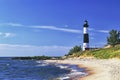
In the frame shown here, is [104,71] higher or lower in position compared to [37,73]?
higher

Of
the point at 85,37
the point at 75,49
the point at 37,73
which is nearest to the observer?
the point at 37,73

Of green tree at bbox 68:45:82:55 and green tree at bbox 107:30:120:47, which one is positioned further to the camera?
green tree at bbox 68:45:82:55

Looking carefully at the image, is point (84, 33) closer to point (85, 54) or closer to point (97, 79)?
point (85, 54)

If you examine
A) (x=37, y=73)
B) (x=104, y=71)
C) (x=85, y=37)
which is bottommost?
(x=37, y=73)

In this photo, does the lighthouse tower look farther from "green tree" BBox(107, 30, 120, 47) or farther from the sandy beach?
the sandy beach

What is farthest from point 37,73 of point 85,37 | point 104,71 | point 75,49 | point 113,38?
point 75,49

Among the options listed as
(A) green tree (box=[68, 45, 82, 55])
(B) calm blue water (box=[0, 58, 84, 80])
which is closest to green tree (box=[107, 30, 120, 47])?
(A) green tree (box=[68, 45, 82, 55])

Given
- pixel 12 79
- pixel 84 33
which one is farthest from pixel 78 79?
pixel 84 33

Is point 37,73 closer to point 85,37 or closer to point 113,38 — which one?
point 85,37

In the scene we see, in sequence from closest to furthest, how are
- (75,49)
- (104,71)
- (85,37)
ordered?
(104,71) → (85,37) → (75,49)

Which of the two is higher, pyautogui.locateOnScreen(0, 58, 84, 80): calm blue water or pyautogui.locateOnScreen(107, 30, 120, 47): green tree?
pyautogui.locateOnScreen(107, 30, 120, 47): green tree

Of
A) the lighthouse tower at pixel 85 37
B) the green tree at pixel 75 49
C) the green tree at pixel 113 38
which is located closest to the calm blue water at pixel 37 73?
the lighthouse tower at pixel 85 37

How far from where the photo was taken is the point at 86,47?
390 ft

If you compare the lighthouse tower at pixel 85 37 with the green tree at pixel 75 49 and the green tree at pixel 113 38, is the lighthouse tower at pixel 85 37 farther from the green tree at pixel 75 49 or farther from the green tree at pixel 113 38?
the green tree at pixel 75 49
